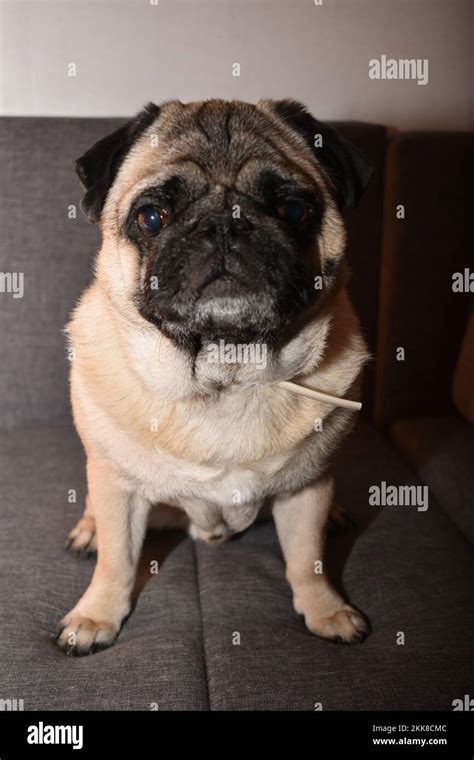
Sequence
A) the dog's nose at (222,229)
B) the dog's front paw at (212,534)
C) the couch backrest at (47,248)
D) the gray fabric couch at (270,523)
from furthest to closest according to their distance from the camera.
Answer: the couch backrest at (47,248), the dog's front paw at (212,534), the gray fabric couch at (270,523), the dog's nose at (222,229)

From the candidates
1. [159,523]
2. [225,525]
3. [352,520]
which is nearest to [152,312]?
[225,525]

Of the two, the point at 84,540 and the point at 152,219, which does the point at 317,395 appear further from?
the point at 84,540

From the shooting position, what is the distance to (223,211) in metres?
1.39

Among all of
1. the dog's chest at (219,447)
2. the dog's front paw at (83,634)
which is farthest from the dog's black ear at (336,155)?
the dog's front paw at (83,634)

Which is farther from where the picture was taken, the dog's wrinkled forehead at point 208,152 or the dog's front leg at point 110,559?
the dog's front leg at point 110,559

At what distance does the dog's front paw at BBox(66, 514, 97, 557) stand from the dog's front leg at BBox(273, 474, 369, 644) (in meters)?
0.46

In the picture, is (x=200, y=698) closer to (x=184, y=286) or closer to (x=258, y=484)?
(x=258, y=484)

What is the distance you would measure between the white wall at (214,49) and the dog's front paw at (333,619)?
5.79 ft

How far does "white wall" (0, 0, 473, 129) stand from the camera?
251 cm

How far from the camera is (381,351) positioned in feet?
8.38

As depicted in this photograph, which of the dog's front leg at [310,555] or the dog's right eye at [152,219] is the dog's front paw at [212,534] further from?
the dog's right eye at [152,219]

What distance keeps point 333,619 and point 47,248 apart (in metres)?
1.40

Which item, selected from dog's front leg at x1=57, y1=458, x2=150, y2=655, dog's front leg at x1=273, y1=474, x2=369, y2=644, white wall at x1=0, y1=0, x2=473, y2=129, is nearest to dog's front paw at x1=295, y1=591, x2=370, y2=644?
dog's front leg at x1=273, y1=474, x2=369, y2=644

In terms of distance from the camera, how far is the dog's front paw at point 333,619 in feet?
5.32
